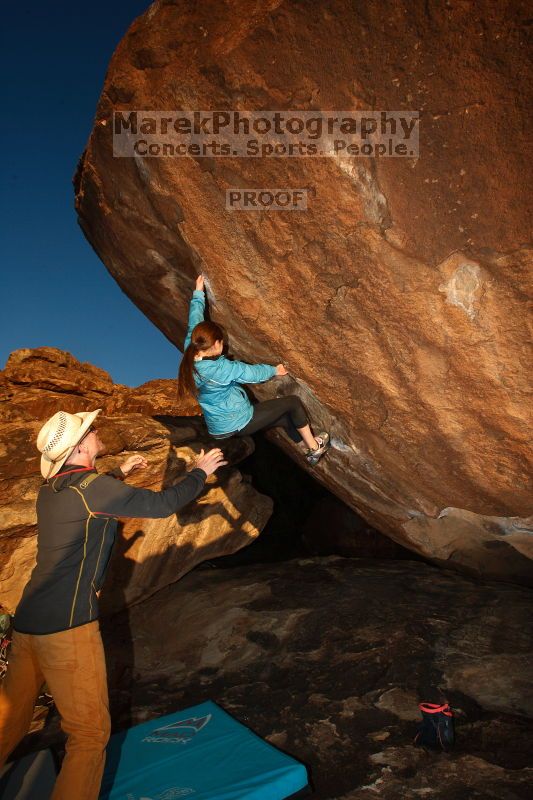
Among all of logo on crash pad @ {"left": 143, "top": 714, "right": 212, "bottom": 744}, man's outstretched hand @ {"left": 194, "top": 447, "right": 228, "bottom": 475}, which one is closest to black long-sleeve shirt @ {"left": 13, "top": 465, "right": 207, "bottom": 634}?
man's outstretched hand @ {"left": 194, "top": 447, "right": 228, "bottom": 475}

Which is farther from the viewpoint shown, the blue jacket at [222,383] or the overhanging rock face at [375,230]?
the blue jacket at [222,383]

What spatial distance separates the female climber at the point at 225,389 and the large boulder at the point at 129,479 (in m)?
1.12

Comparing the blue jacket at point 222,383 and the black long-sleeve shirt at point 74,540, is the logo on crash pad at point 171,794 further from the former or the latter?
the blue jacket at point 222,383

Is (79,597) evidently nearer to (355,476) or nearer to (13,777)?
(13,777)

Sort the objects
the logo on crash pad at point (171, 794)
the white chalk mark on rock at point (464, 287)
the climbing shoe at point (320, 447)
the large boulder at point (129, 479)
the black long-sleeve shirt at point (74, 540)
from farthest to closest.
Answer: the climbing shoe at point (320, 447) < the large boulder at point (129, 479) < the white chalk mark on rock at point (464, 287) < the logo on crash pad at point (171, 794) < the black long-sleeve shirt at point (74, 540)

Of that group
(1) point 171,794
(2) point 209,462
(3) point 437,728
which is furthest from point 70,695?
(3) point 437,728

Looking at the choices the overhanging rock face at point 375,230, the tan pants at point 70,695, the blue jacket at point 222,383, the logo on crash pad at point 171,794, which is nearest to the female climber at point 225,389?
the blue jacket at point 222,383

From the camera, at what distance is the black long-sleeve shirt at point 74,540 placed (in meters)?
2.24

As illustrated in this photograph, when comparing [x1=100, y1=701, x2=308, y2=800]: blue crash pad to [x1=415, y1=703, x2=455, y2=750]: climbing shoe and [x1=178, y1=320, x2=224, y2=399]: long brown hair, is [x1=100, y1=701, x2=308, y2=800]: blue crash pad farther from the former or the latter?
[x1=178, y1=320, x2=224, y2=399]: long brown hair

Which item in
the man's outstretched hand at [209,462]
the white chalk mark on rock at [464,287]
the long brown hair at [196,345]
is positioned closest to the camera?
the man's outstretched hand at [209,462]

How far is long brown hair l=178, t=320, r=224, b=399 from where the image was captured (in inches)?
147

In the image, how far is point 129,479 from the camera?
4.71m

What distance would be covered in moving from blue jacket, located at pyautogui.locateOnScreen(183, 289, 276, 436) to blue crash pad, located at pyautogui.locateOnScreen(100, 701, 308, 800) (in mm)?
2106

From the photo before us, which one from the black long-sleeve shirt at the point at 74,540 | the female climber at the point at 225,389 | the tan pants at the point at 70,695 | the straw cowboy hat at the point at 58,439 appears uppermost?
the female climber at the point at 225,389
